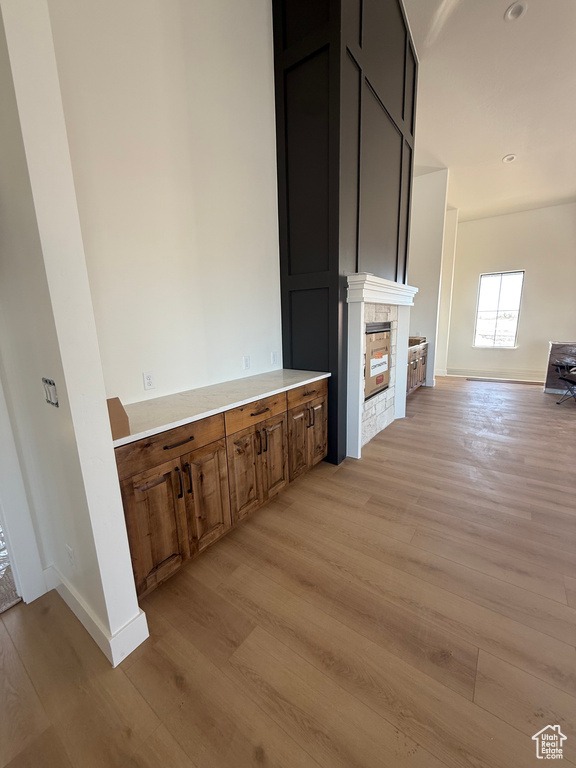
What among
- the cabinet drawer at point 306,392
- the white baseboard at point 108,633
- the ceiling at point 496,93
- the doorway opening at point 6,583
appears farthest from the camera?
the ceiling at point 496,93

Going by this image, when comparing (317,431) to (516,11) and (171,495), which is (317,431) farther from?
(516,11)

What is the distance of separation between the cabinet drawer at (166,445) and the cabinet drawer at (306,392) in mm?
744

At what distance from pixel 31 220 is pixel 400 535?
2431 mm

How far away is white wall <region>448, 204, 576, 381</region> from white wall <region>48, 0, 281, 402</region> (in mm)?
7673

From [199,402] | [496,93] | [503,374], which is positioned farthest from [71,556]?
[503,374]

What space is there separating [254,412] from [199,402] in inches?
14.6

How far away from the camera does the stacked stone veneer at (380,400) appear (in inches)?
130

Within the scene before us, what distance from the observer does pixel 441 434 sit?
3738 millimetres

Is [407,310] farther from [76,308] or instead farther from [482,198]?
[482,198]

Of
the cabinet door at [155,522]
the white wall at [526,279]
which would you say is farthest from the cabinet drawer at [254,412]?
the white wall at [526,279]

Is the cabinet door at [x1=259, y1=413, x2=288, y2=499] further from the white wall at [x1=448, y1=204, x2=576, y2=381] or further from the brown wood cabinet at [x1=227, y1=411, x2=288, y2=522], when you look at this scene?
the white wall at [x1=448, y1=204, x2=576, y2=381]

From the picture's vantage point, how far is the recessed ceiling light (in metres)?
2.87

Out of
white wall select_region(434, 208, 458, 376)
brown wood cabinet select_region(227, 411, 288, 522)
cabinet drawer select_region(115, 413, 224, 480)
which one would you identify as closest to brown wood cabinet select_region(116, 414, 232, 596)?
cabinet drawer select_region(115, 413, 224, 480)

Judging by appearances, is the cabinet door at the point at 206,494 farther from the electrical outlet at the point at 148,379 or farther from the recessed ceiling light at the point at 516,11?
the recessed ceiling light at the point at 516,11
